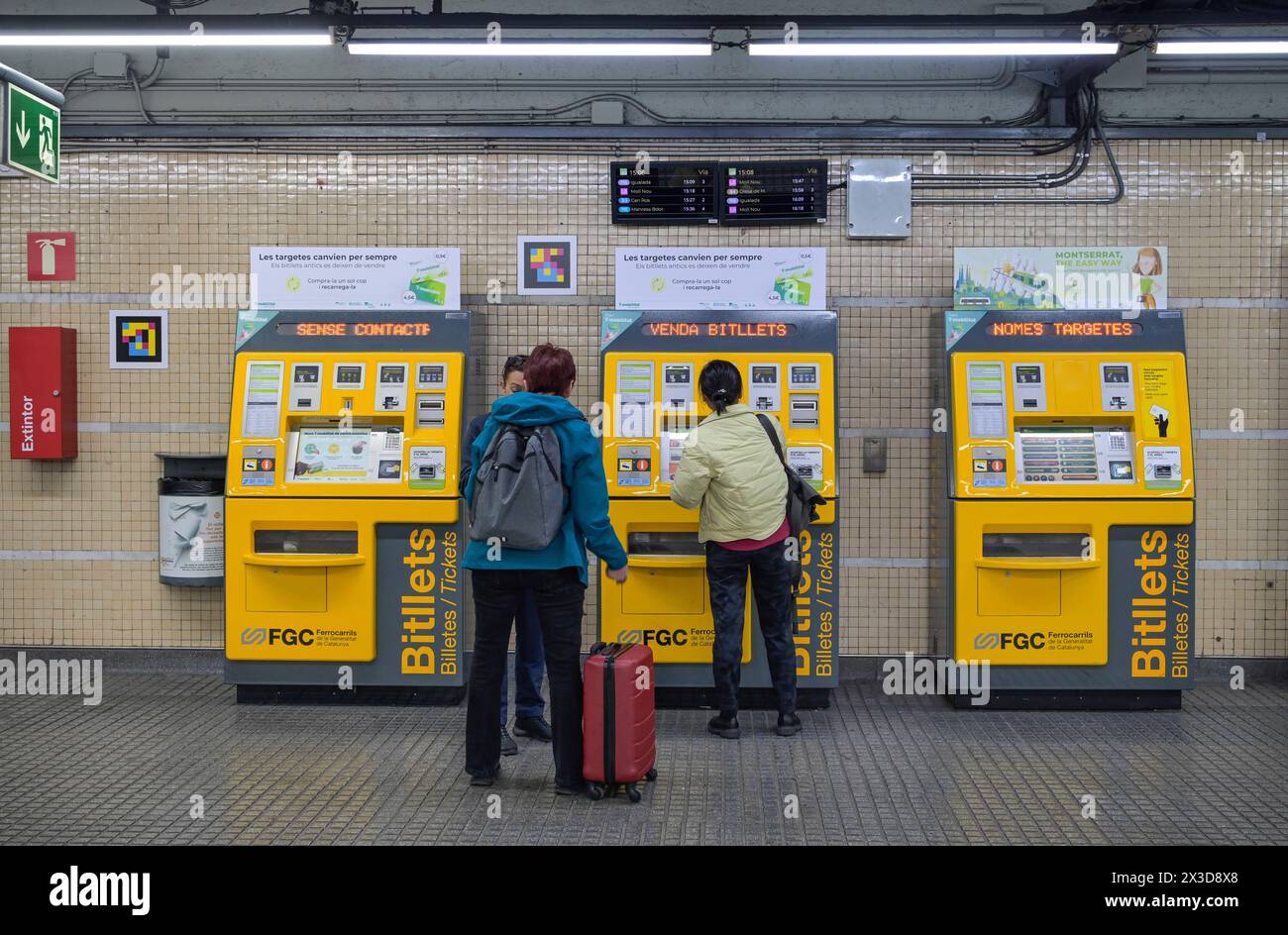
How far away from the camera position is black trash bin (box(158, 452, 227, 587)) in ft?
21.0

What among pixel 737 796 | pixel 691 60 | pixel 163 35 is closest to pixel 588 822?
pixel 737 796

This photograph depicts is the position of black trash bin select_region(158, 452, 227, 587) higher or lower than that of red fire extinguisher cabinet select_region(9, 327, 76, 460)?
lower

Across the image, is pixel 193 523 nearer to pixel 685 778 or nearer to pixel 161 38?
pixel 161 38

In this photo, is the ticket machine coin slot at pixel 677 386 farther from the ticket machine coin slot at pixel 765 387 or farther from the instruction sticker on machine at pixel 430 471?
the instruction sticker on machine at pixel 430 471

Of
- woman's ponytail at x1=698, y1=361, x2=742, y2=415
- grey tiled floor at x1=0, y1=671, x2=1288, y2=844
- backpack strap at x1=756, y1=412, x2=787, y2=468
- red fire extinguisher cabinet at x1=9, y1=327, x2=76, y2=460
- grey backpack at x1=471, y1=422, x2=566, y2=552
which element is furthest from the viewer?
red fire extinguisher cabinet at x1=9, y1=327, x2=76, y2=460

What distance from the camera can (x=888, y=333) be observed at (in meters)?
6.53

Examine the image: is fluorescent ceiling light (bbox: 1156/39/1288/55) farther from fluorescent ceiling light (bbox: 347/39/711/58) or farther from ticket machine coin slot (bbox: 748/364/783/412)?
ticket machine coin slot (bbox: 748/364/783/412)

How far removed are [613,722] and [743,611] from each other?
1.17m

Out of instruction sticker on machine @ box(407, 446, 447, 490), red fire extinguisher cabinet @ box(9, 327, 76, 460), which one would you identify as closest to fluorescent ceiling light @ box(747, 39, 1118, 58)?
instruction sticker on machine @ box(407, 446, 447, 490)

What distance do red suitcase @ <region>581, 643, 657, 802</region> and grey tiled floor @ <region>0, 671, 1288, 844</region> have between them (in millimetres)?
111

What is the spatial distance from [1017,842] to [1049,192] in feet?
12.8

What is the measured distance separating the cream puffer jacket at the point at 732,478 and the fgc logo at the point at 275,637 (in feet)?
6.93

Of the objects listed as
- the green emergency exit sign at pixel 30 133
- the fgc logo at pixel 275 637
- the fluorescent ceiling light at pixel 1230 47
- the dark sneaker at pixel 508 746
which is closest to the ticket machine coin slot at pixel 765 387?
the dark sneaker at pixel 508 746

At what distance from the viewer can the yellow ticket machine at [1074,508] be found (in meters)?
5.79
